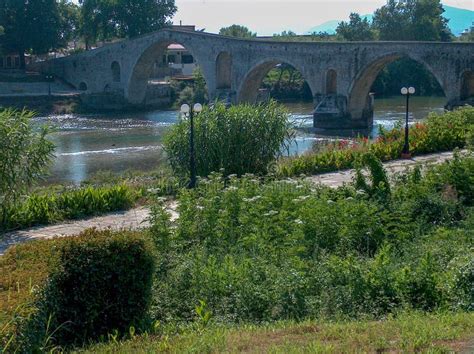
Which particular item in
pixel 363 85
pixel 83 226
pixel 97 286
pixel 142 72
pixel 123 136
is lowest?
pixel 123 136

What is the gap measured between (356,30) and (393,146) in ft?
164

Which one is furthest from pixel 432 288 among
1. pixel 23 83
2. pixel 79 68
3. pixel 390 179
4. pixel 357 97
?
pixel 79 68

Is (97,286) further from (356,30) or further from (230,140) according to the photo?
(356,30)

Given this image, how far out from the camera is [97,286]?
7379 mm

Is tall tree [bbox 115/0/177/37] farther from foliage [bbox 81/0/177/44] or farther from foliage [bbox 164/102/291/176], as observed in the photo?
foliage [bbox 164/102/291/176]

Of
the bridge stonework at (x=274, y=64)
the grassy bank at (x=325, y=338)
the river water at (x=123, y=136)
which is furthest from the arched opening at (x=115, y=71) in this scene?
the grassy bank at (x=325, y=338)

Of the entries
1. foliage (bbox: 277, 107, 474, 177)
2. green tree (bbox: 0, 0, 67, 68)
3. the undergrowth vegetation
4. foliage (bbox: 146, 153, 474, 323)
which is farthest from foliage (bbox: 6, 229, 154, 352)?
green tree (bbox: 0, 0, 67, 68)

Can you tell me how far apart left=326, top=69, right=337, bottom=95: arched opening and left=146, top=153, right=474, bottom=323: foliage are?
109 ft

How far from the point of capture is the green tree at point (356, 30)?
227ft

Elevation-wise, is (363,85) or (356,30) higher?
(356,30)

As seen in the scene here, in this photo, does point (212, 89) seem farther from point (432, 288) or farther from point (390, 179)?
point (432, 288)

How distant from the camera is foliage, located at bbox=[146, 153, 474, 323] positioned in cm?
820

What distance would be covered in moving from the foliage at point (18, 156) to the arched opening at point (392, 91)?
29.0m

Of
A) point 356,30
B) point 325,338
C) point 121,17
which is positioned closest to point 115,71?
point 121,17
